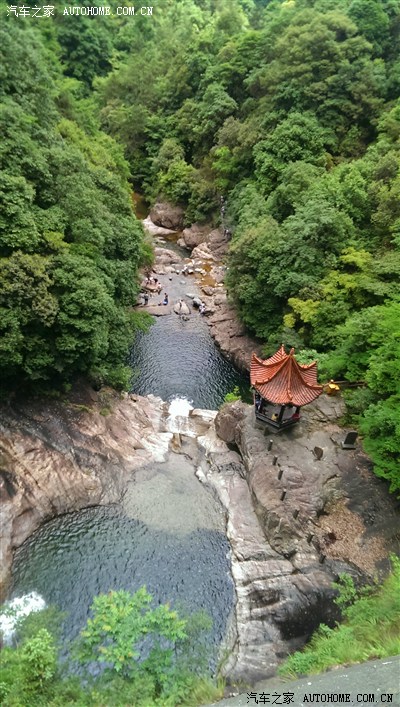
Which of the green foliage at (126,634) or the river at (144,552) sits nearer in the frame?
the green foliage at (126,634)

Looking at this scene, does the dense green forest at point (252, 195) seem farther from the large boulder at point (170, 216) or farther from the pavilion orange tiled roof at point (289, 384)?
the pavilion orange tiled roof at point (289, 384)

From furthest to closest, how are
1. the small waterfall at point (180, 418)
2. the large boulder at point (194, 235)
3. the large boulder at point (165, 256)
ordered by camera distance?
the large boulder at point (194, 235)
the large boulder at point (165, 256)
the small waterfall at point (180, 418)

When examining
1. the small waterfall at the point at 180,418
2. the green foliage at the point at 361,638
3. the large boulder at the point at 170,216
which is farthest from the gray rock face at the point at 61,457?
the large boulder at the point at 170,216

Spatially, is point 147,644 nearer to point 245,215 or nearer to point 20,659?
point 20,659

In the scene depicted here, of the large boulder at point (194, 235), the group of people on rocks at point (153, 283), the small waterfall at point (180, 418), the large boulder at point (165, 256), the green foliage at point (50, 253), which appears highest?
the green foliage at point (50, 253)

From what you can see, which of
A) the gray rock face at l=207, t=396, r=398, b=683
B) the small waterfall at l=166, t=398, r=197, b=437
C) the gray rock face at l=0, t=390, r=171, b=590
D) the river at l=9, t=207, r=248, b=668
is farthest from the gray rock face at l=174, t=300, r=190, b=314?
the river at l=9, t=207, r=248, b=668

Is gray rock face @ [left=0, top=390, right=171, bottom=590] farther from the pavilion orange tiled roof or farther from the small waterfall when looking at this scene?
the pavilion orange tiled roof
